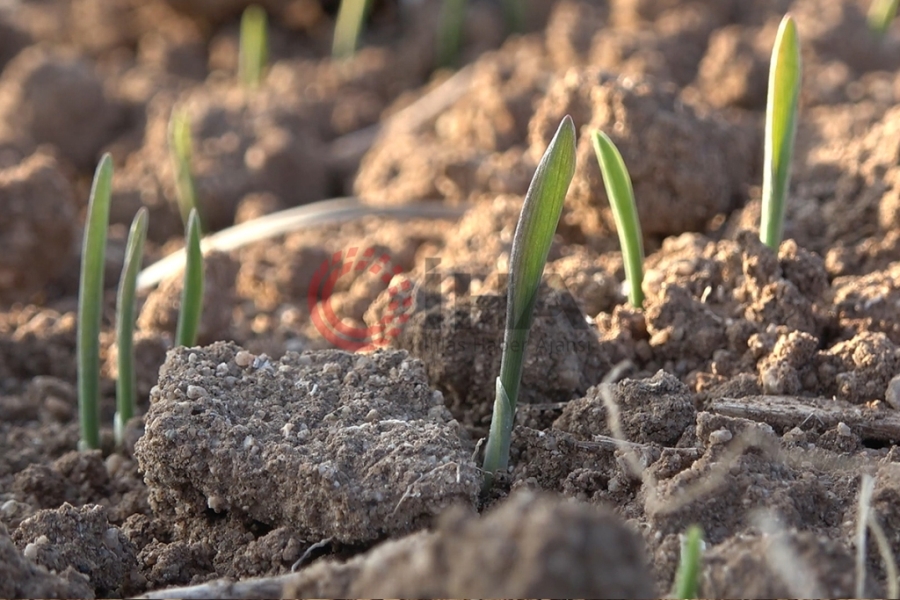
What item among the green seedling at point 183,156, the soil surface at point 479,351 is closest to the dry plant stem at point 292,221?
the soil surface at point 479,351

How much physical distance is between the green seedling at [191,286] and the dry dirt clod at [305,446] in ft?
0.64

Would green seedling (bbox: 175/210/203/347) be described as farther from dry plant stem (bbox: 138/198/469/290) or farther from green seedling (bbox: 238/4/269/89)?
green seedling (bbox: 238/4/269/89)

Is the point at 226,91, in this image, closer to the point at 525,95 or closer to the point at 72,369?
the point at 525,95

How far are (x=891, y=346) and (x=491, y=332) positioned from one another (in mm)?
598

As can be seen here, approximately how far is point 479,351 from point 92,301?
2.14ft

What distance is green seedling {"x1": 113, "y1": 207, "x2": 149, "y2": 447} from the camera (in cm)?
165

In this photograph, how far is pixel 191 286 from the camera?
166 cm

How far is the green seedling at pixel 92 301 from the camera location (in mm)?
1643

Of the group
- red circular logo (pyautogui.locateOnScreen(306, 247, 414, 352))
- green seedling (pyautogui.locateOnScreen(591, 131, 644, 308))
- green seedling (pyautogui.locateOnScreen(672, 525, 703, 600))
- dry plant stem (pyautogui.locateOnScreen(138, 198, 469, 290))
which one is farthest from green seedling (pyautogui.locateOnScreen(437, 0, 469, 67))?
green seedling (pyautogui.locateOnScreen(672, 525, 703, 600))

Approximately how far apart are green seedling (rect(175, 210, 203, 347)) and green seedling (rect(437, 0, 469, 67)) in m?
2.13

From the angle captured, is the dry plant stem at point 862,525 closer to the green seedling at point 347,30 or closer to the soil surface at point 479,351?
the soil surface at point 479,351

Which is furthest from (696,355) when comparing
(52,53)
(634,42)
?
(52,53)

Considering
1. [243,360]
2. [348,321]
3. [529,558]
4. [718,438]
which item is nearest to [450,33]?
[348,321]

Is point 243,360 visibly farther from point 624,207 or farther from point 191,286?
point 624,207
